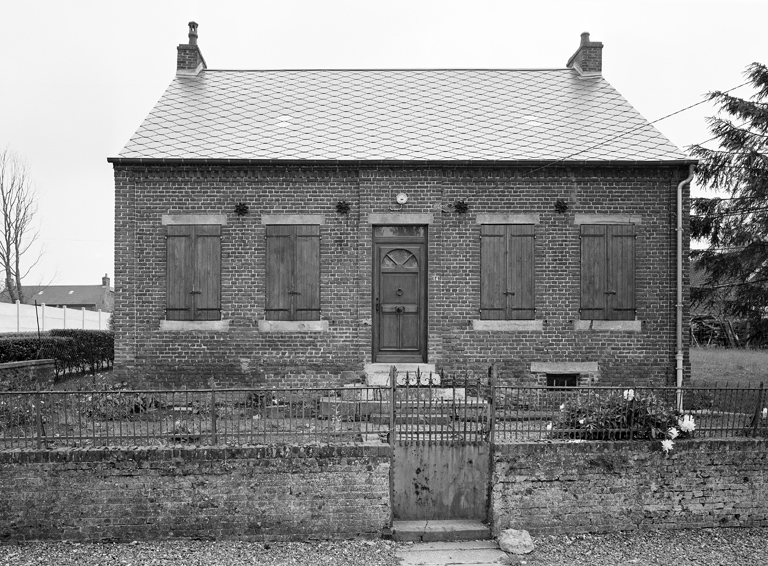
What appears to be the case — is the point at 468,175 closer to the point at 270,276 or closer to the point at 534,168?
the point at 534,168

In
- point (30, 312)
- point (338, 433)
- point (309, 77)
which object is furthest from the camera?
point (30, 312)

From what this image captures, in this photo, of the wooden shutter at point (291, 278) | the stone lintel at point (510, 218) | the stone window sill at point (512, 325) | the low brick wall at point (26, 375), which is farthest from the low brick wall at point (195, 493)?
the stone lintel at point (510, 218)

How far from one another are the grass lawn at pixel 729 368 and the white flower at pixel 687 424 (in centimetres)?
694

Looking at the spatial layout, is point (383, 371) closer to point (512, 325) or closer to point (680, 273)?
point (512, 325)

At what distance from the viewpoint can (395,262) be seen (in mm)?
11883

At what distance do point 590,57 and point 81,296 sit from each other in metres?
53.4

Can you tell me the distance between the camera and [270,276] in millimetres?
11719

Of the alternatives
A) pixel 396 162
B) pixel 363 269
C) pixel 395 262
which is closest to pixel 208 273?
pixel 363 269

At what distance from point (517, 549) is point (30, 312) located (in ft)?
76.8

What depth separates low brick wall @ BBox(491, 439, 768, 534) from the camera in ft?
23.1

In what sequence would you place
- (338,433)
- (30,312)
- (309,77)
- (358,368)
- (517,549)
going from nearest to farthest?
(517,549) → (338,433) → (358,368) → (309,77) → (30,312)

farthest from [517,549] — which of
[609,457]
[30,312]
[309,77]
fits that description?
[30,312]

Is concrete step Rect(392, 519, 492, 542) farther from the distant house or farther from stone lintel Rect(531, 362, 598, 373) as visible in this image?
the distant house

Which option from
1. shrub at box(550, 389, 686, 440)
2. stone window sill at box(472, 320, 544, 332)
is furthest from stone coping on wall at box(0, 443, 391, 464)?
stone window sill at box(472, 320, 544, 332)
